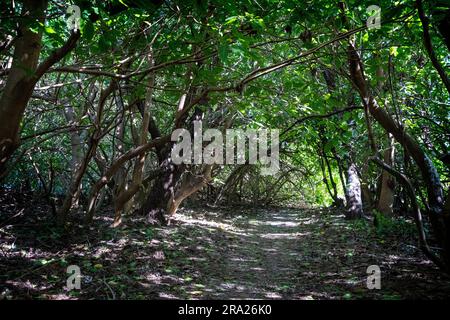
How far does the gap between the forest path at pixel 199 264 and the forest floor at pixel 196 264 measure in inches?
0.5

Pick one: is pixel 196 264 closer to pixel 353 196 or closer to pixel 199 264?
pixel 199 264

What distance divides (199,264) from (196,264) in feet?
0.18

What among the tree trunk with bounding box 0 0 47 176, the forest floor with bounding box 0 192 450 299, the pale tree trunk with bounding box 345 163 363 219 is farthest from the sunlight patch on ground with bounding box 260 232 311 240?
the tree trunk with bounding box 0 0 47 176

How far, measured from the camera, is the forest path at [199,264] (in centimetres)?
452

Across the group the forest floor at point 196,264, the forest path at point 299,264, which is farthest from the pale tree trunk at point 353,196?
the forest floor at point 196,264

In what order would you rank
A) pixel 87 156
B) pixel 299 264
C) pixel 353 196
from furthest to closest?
1. pixel 353 196
2. pixel 87 156
3. pixel 299 264

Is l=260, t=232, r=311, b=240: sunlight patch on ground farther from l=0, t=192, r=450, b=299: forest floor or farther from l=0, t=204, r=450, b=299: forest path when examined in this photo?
l=0, t=204, r=450, b=299: forest path

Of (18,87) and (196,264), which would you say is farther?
(196,264)

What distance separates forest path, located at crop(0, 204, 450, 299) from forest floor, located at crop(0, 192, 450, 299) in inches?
0.5

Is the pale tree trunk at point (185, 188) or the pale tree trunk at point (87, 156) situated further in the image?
the pale tree trunk at point (185, 188)

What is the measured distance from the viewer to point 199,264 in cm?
618

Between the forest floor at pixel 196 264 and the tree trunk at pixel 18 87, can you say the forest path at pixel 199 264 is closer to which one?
the forest floor at pixel 196 264

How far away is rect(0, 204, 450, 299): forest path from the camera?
4.52 meters

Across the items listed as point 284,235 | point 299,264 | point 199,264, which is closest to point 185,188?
point 284,235
